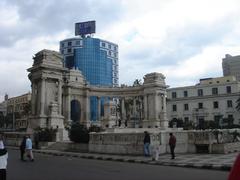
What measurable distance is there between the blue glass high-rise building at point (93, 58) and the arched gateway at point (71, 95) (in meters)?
30.8

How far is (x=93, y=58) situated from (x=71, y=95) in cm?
5205

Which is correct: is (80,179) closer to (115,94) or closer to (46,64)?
(46,64)

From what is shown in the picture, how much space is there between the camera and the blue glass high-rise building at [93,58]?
112 metres

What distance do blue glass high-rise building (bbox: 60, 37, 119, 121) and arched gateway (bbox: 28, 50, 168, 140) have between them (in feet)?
101

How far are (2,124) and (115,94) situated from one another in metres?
65.4

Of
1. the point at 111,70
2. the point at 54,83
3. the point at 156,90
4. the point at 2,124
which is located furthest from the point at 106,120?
the point at 2,124

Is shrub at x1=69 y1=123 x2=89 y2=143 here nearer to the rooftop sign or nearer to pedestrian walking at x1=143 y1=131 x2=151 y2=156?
pedestrian walking at x1=143 y1=131 x2=151 y2=156

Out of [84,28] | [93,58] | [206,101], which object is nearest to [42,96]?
[206,101]

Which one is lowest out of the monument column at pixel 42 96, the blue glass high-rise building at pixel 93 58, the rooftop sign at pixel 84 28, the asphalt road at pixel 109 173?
the asphalt road at pixel 109 173

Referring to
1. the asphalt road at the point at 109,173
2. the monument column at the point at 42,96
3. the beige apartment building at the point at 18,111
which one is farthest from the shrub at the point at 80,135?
the beige apartment building at the point at 18,111

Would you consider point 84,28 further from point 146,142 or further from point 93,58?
point 146,142

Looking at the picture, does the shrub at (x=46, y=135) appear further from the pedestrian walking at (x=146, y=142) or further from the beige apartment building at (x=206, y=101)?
the beige apartment building at (x=206, y=101)

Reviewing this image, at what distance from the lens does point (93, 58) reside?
113m

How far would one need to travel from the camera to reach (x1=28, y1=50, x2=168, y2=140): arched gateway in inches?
1789
